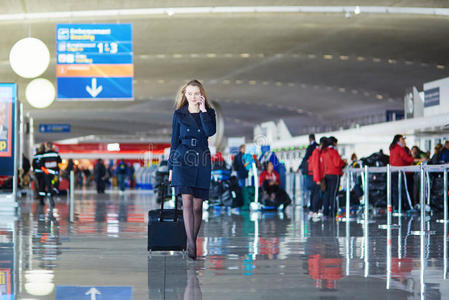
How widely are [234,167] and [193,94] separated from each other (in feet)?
37.9

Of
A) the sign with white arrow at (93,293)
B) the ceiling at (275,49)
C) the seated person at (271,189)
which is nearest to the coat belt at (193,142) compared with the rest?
the sign with white arrow at (93,293)

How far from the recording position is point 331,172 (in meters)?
13.4

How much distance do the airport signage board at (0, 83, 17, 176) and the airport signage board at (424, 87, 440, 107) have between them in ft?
39.2

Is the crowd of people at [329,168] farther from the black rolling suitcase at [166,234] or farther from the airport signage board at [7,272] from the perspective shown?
the airport signage board at [7,272]

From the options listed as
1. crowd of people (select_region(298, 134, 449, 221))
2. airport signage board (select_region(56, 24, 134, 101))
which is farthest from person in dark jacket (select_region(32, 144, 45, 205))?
crowd of people (select_region(298, 134, 449, 221))

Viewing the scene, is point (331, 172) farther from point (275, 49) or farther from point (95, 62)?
point (275, 49)

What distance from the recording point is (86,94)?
688 inches

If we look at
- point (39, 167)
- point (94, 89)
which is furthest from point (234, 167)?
point (39, 167)

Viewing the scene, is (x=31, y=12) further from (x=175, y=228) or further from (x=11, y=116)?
(x=175, y=228)

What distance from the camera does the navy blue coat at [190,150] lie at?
21.0ft

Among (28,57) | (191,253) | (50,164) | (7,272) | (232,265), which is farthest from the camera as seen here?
(50,164)

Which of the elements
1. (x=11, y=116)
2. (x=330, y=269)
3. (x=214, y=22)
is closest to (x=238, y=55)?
(x=214, y=22)

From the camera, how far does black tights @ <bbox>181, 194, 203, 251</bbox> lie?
643 centimetres

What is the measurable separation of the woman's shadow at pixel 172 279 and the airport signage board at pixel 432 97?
16260mm
